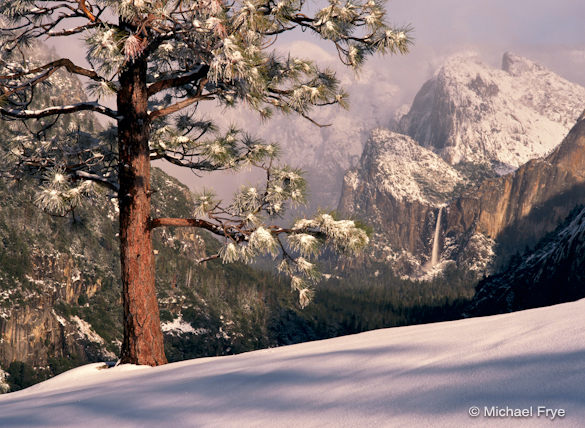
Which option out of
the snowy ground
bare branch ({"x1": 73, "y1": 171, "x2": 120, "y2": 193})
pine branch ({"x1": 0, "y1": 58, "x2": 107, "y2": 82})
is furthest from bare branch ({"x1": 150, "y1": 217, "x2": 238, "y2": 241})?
the snowy ground

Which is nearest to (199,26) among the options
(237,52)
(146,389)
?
(237,52)

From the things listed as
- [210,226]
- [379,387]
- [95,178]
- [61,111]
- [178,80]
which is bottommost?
[379,387]

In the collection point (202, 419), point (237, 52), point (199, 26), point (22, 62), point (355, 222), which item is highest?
point (22, 62)

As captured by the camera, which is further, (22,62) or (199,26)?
(22,62)

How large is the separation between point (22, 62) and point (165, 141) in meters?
2.60

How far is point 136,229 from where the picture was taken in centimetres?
728

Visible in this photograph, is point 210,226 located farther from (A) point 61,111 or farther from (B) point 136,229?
(A) point 61,111

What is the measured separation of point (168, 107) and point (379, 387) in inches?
244

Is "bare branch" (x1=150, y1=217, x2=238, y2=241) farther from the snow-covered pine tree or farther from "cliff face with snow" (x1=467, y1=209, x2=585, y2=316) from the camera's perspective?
"cliff face with snow" (x1=467, y1=209, x2=585, y2=316)

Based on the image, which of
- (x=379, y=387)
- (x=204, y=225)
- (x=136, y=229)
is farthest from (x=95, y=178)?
(x=379, y=387)

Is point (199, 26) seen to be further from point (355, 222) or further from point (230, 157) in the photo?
point (355, 222)

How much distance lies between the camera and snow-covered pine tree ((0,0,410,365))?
22.6 ft

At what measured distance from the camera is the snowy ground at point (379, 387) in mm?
2350

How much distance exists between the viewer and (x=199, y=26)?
6.79 meters
